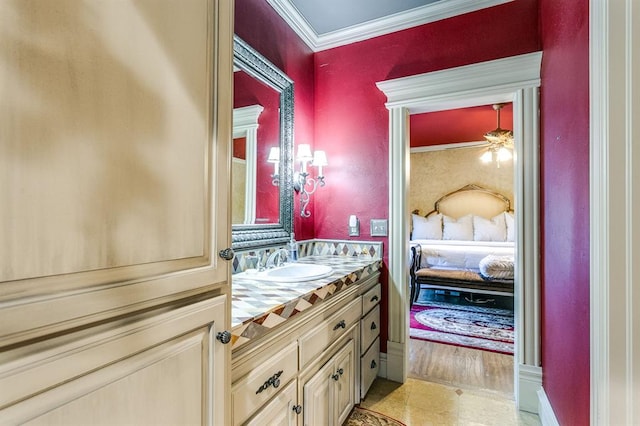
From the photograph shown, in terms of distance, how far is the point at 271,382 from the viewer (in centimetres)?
109

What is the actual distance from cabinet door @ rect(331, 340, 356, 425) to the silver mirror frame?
80 centimetres

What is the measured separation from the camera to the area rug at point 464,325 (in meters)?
2.98

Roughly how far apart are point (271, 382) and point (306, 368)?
0.26 m

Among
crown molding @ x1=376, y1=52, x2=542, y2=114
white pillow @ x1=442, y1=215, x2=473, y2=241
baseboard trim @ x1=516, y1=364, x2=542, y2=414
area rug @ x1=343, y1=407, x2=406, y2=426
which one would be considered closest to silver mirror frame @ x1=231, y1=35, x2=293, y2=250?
crown molding @ x1=376, y1=52, x2=542, y2=114

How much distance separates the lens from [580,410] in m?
1.23

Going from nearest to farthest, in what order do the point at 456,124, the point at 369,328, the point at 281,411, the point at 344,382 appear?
1. the point at 281,411
2. the point at 344,382
3. the point at 369,328
4. the point at 456,124

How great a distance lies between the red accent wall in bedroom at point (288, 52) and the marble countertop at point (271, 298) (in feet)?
2.63

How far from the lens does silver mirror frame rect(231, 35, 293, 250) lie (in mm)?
1812

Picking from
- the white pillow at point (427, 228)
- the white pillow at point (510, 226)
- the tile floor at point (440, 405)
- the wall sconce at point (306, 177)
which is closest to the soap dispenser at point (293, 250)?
the wall sconce at point (306, 177)

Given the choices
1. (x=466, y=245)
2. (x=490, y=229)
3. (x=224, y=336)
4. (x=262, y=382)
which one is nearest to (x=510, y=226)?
(x=490, y=229)

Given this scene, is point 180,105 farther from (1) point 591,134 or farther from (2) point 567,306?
(2) point 567,306

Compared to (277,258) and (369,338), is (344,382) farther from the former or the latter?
(277,258)

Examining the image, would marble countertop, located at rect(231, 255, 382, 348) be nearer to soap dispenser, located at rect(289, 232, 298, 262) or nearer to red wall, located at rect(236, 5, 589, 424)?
soap dispenser, located at rect(289, 232, 298, 262)

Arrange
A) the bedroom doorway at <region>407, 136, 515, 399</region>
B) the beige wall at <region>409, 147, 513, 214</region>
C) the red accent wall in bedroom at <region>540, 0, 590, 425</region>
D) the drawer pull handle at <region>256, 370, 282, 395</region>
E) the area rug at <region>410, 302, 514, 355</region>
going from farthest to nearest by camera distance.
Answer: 1. the beige wall at <region>409, 147, 513, 214</region>
2. the area rug at <region>410, 302, 514, 355</region>
3. the bedroom doorway at <region>407, 136, 515, 399</region>
4. the red accent wall in bedroom at <region>540, 0, 590, 425</region>
5. the drawer pull handle at <region>256, 370, 282, 395</region>
